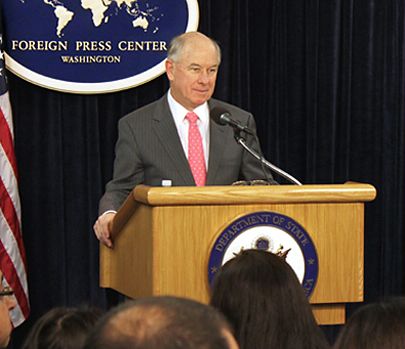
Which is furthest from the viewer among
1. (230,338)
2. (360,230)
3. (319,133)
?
(319,133)

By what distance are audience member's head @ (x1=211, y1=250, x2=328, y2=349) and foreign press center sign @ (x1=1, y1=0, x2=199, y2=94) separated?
296cm

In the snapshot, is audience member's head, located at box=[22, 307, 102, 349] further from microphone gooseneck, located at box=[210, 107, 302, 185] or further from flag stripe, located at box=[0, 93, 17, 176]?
flag stripe, located at box=[0, 93, 17, 176]

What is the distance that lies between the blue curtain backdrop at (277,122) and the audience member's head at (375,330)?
3383 mm

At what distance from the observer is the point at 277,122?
5281 mm

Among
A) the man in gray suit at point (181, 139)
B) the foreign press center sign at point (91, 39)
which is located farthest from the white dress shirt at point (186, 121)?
the foreign press center sign at point (91, 39)

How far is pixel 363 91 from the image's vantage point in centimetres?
538

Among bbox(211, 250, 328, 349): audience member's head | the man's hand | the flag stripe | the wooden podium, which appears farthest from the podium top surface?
the flag stripe

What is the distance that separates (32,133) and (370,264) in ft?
6.66

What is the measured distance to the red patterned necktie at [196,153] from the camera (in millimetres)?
3691

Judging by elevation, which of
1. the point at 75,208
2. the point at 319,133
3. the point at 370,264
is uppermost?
the point at 319,133

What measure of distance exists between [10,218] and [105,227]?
53.7 inches

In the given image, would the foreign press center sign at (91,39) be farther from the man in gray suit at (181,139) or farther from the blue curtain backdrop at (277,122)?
the man in gray suit at (181,139)

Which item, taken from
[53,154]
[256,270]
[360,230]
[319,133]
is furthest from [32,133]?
[256,270]

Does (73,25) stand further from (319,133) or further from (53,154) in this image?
(319,133)
